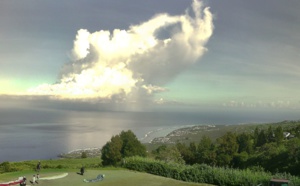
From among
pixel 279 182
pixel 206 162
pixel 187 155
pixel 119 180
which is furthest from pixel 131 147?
pixel 279 182

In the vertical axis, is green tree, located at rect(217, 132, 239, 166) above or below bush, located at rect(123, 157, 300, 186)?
below

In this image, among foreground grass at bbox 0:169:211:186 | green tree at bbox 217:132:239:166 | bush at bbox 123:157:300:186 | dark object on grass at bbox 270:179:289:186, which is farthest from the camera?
green tree at bbox 217:132:239:166

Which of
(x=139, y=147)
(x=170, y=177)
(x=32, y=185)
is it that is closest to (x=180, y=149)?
(x=139, y=147)

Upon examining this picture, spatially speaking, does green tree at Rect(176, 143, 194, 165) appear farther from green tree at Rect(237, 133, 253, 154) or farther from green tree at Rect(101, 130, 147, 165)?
green tree at Rect(101, 130, 147, 165)

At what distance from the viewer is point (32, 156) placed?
126 metres

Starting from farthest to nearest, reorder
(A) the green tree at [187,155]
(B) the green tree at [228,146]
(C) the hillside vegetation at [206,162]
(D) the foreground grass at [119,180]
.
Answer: (B) the green tree at [228,146] → (A) the green tree at [187,155] → (C) the hillside vegetation at [206,162] → (D) the foreground grass at [119,180]

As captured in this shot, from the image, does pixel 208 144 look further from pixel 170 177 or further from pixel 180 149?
pixel 170 177

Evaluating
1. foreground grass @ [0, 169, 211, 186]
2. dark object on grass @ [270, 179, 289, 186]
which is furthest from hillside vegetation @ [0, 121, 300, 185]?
foreground grass @ [0, 169, 211, 186]

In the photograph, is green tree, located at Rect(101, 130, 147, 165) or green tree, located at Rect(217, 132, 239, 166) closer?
green tree, located at Rect(101, 130, 147, 165)

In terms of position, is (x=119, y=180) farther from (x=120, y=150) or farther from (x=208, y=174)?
(x=120, y=150)

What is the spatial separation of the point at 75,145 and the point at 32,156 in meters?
31.8

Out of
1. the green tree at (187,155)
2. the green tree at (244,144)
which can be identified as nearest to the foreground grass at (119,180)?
the green tree at (187,155)

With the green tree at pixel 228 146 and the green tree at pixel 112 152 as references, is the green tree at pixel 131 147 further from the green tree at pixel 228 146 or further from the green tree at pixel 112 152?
the green tree at pixel 228 146

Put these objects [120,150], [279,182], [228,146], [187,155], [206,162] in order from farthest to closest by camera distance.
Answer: [228,146] < [187,155] < [206,162] < [120,150] < [279,182]
